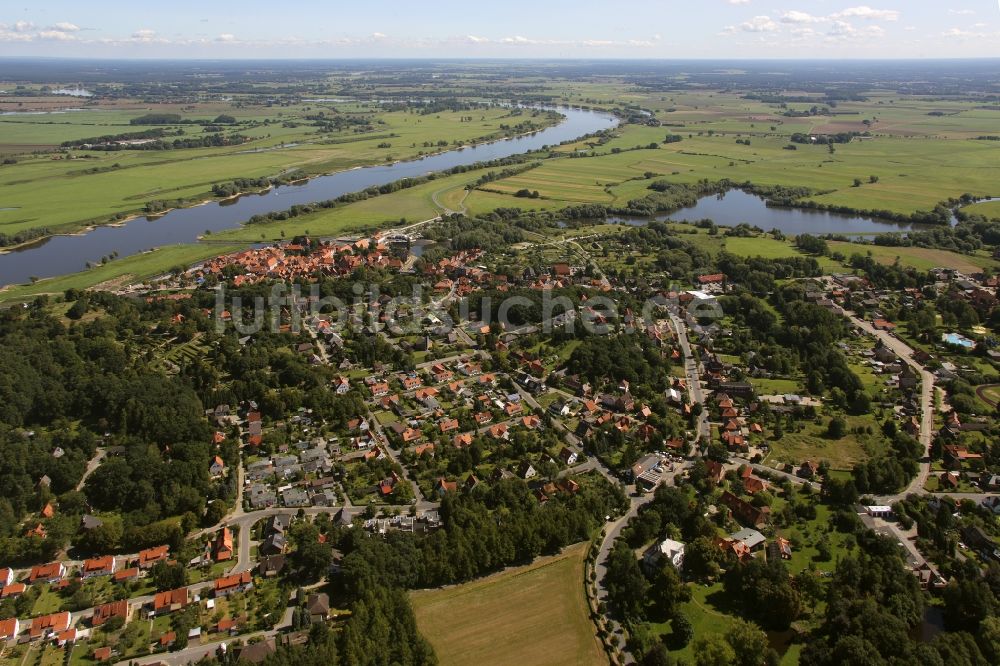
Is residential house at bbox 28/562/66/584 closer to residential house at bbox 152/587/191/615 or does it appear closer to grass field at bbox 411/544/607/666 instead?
residential house at bbox 152/587/191/615

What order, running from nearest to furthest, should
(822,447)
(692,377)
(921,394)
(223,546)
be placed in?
1. (223,546)
2. (822,447)
3. (921,394)
4. (692,377)

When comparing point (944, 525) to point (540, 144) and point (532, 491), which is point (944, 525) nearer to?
point (532, 491)

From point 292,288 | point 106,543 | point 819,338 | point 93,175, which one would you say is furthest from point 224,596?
point 93,175

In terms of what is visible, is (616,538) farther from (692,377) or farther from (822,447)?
(692,377)

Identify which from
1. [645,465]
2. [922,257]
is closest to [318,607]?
[645,465]

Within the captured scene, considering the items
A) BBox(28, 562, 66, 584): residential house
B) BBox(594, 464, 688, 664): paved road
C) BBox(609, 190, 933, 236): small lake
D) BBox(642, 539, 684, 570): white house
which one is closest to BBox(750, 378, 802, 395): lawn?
BBox(594, 464, 688, 664): paved road

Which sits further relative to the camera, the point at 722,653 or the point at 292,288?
the point at 292,288
